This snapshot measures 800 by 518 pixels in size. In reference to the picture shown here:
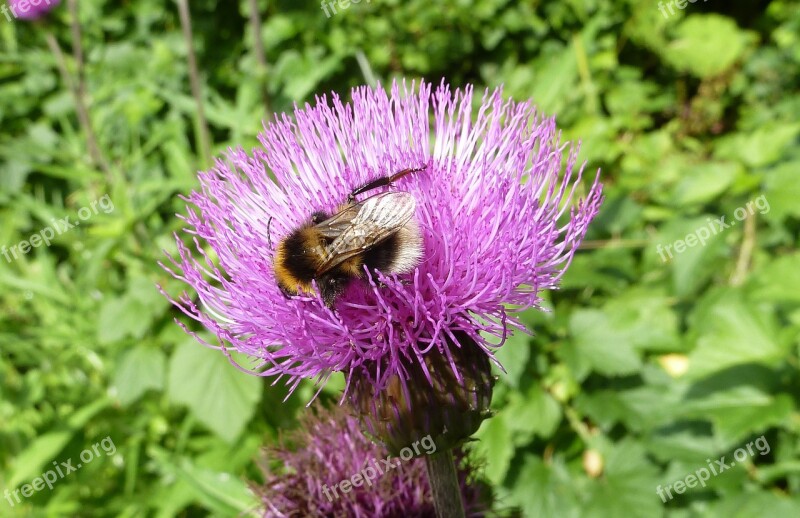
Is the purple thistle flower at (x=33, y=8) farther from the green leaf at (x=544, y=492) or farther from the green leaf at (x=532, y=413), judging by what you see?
the green leaf at (x=544, y=492)

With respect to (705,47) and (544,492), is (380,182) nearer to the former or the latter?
(544,492)

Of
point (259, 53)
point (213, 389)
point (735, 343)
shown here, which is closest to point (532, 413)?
point (735, 343)

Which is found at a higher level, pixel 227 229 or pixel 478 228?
pixel 227 229

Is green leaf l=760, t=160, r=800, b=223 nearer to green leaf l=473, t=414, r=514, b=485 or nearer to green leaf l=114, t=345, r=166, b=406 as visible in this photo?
green leaf l=473, t=414, r=514, b=485

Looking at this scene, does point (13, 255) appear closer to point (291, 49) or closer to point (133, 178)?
point (133, 178)

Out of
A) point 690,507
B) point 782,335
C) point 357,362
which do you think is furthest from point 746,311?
point 357,362

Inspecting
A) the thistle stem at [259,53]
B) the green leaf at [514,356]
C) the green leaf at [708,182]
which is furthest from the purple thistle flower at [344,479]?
the green leaf at [708,182]

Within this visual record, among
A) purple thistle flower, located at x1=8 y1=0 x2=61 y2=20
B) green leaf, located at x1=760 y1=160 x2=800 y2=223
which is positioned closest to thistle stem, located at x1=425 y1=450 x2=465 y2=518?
green leaf, located at x1=760 y1=160 x2=800 y2=223
